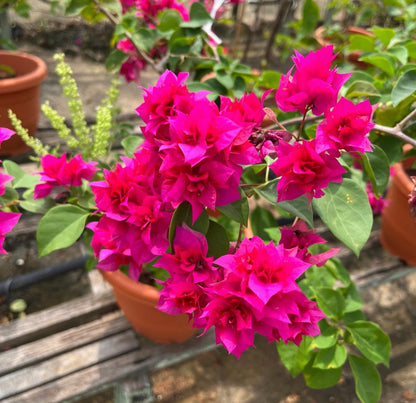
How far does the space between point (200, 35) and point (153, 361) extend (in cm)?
76

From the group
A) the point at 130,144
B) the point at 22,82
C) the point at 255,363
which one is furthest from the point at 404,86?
the point at 22,82

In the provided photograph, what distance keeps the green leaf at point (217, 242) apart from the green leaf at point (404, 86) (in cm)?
35

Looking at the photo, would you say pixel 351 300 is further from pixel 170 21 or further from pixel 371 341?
pixel 170 21

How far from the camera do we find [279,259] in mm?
395

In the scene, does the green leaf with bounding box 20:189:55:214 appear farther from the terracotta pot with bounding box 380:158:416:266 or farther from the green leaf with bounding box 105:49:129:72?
the terracotta pot with bounding box 380:158:416:266

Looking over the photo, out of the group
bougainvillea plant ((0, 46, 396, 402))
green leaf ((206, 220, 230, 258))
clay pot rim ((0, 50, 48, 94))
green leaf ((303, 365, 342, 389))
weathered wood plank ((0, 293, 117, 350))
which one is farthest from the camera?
clay pot rim ((0, 50, 48, 94))

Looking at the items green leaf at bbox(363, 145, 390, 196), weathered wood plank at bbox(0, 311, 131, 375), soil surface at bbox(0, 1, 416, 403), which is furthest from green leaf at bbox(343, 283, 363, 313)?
weathered wood plank at bbox(0, 311, 131, 375)

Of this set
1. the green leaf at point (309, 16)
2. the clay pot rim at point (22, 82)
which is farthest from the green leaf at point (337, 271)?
the clay pot rim at point (22, 82)

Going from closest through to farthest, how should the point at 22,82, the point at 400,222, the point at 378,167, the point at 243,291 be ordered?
the point at 243,291, the point at 378,167, the point at 400,222, the point at 22,82

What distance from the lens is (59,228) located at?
606 mm

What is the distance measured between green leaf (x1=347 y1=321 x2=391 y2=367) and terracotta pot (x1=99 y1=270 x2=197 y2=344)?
1.06 ft

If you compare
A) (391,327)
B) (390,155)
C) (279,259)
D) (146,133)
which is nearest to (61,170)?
(146,133)

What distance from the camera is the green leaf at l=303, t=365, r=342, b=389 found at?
0.74 meters

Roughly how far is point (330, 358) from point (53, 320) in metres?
0.61
